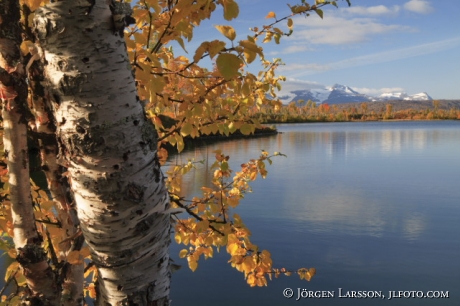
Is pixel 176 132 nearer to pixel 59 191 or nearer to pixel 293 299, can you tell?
pixel 59 191

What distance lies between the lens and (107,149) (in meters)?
1.22

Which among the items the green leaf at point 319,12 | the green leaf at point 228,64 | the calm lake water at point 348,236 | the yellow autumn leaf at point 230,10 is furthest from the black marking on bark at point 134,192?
the calm lake water at point 348,236

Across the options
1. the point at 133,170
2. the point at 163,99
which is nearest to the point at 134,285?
the point at 133,170

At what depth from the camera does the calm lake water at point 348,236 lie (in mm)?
8547

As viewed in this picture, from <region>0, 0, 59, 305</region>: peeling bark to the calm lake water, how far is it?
22.6 ft

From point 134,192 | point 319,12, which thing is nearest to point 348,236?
point 319,12

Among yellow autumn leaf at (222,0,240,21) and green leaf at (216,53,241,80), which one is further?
yellow autumn leaf at (222,0,240,21)

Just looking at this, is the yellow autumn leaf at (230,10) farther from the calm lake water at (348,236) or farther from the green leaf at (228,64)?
the calm lake water at (348,236)

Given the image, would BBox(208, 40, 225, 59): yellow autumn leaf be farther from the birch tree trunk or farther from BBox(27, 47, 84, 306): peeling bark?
BBox(27, 47, 84, 306): peeling bark

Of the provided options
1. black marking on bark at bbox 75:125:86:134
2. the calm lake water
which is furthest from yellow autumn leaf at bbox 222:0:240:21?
the calm lake water

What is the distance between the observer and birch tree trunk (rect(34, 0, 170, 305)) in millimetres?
1167

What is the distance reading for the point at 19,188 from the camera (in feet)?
5.98

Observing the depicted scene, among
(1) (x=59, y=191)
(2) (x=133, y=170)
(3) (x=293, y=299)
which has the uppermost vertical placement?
(2) (x=133, y=170)

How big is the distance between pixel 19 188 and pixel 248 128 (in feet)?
4.81
